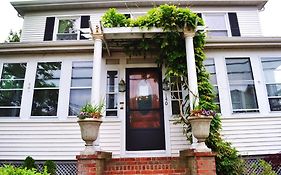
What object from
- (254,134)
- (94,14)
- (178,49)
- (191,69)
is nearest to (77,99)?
(178,49)

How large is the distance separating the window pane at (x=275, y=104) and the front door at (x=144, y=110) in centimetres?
285

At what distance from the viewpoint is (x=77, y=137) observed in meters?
5.70

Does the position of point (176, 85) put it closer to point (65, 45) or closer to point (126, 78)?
point (126, 78)

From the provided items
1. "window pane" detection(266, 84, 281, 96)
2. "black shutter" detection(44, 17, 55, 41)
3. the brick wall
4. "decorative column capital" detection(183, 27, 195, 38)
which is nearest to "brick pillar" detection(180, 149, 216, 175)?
the brick wall

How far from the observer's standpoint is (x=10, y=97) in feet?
20.0

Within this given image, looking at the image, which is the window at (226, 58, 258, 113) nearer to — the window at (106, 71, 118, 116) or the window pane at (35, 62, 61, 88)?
the window at (106, 71, 118, 116)

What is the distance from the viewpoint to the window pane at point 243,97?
590cm

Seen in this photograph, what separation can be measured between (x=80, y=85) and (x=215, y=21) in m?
5.47

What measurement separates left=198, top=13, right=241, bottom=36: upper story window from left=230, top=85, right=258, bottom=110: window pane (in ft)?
8.90

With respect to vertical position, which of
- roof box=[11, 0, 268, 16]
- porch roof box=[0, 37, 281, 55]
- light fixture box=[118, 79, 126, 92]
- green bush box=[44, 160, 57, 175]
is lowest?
green bush box=[44, 160, 57, 175]

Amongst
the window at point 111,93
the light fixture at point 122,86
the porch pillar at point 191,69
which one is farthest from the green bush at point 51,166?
the porch pillar at point 191,69

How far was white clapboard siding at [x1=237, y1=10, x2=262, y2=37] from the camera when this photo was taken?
26.9 ft

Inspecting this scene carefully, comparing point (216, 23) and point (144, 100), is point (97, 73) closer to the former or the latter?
point (144, 100)

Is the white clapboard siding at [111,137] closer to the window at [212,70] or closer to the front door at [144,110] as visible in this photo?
the front door at [144,110]
